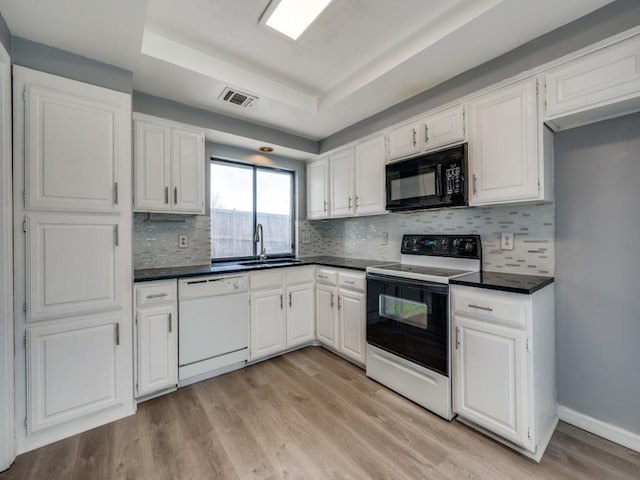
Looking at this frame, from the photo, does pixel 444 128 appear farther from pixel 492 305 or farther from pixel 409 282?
pixel 492 305

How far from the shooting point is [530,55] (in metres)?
1.78

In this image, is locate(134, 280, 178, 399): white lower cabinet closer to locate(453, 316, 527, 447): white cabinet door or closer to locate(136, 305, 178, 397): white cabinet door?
locate(136, 305, 178, 397): white cabinet door

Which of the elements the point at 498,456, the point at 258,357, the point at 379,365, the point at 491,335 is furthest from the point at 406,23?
the point at 258,357

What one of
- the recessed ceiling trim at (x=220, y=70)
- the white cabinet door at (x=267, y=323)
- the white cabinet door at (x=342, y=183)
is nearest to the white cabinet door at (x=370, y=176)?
the white cabinet door at (x=342, y=183)

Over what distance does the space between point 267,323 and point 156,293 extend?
1.04 meters

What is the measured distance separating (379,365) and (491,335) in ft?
3.16

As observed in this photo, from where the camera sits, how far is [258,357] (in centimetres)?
267

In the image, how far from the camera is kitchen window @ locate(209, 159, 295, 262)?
10.2 ft


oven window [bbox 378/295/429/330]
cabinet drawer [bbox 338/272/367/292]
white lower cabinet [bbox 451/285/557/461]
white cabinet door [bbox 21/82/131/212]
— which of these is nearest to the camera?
white lower cabinet [bbox 451/285/557/461]

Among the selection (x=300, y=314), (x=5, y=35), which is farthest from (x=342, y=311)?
(x=5, y=35)

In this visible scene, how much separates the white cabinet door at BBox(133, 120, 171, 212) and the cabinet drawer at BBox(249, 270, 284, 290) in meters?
0.97

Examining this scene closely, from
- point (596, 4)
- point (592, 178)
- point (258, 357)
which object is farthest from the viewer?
point (258, 357)

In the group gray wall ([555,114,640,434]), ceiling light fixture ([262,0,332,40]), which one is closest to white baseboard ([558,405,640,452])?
gray wall ([555,114,640,434])

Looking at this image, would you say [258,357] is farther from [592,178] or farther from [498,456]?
[592,178]
